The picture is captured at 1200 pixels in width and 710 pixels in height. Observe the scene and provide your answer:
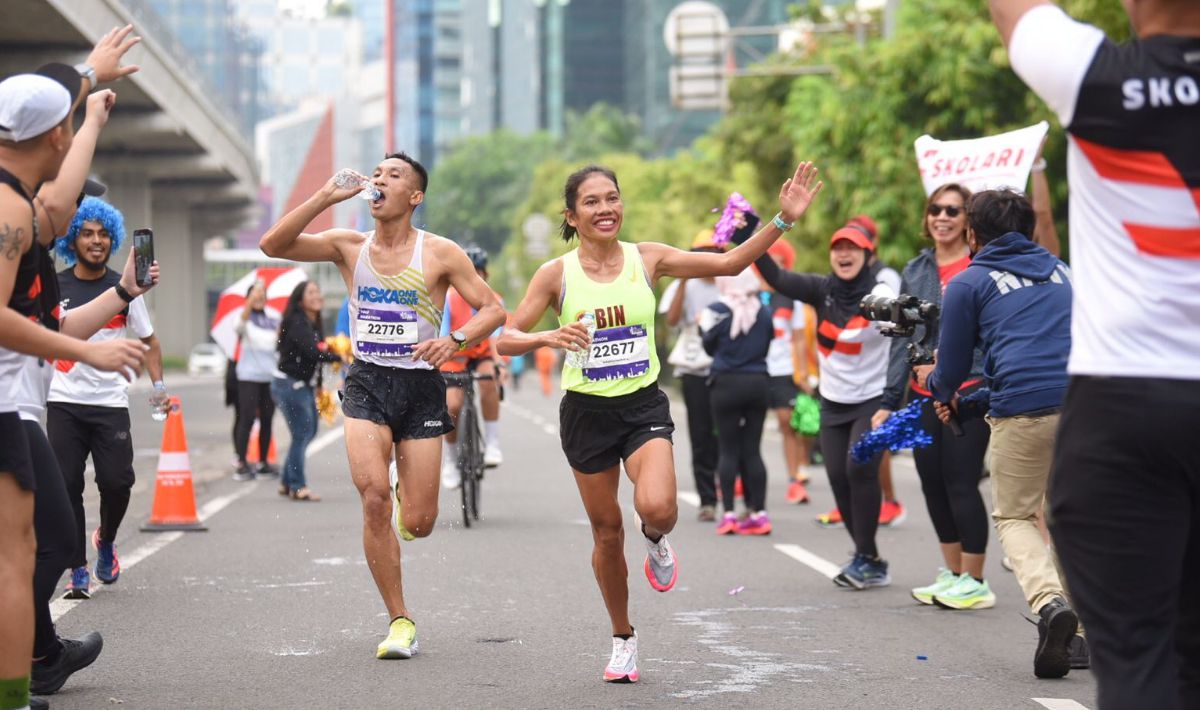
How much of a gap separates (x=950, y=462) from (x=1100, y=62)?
16.5ft

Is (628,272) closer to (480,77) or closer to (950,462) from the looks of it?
(950,462)

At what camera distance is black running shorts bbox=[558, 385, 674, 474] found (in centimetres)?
696

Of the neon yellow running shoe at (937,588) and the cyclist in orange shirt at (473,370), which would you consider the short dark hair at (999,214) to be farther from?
the cyclist in orange shirt at (473,370)

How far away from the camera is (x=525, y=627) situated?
323 inches

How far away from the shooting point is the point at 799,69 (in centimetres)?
2844

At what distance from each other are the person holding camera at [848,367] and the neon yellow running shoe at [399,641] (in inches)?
119

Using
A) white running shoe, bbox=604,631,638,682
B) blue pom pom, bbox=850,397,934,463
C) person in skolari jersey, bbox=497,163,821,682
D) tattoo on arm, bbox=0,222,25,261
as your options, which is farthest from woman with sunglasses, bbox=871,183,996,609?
tattoo on arm, bbox=0,222,25,261

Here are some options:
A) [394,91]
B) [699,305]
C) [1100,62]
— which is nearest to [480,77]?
[394,91]

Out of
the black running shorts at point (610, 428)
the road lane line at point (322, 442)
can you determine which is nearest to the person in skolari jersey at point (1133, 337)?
the black running shorts at point (610, 428)

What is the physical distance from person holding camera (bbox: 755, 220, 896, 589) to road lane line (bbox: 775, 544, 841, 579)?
35 cm

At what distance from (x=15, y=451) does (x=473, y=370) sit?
8.84 m

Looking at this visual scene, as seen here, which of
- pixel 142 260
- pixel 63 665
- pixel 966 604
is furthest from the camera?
pixel 966 604

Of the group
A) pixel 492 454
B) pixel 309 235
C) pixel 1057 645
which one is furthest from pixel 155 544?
pixel 1057 645

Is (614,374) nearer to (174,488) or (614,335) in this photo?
(614,335)
